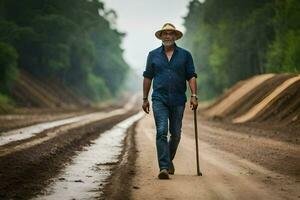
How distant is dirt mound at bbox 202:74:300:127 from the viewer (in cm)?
2491

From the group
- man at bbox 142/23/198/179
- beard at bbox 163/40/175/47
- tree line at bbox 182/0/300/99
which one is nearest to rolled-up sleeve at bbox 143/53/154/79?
man at bbox 142/23/198/179

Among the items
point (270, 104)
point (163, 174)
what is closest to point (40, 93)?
point (270, 104)

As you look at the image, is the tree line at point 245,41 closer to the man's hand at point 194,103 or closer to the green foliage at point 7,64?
the green foliage at point 7,64

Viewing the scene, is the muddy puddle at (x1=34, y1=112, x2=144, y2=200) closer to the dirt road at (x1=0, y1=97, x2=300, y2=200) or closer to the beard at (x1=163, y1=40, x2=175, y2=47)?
the dirt road at (x1=0, y1=97, x2=300, y2=200)

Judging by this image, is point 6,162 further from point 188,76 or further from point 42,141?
point 42,141

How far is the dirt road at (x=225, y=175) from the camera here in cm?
749

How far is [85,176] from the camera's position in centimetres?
914

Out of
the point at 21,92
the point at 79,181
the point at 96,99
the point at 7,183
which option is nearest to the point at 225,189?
the point at 79,181

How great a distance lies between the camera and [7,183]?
8203 millimetres

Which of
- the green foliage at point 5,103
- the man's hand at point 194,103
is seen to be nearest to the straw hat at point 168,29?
the man's hand at point 194,103

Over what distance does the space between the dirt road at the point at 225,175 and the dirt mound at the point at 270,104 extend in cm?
1046

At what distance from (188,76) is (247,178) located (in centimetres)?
199

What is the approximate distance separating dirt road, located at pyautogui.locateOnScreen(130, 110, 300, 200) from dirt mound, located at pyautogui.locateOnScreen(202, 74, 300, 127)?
10463 millimetres

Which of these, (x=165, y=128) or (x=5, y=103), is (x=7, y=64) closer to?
(x=5, y=103)
